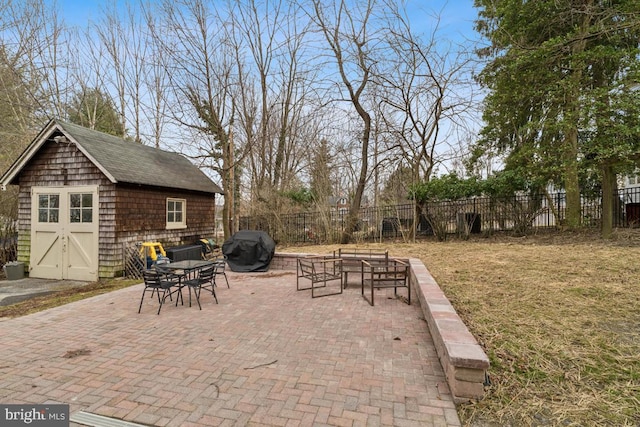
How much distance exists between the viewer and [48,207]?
8695 millimetres

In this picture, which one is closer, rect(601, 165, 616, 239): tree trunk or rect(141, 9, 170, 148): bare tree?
rect(601, 165, 616, 239): tree trunk

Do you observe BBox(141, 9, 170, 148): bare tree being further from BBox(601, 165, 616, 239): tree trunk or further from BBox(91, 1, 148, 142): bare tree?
BBox(601, 165, 616, 239): tree trunk

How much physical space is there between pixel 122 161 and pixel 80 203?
5.25ft

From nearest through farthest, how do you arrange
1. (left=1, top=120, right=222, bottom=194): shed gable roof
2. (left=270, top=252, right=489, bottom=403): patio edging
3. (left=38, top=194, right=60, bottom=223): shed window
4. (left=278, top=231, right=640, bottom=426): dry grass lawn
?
(left=278, top=231, right=640, bottom=426): dry grass lawn → (left=270, top=252, right=489, bottom=403): patio edging → (left=1, top=120, right=222, bottom=194): shed gable roof → (left=38, top=194, right=60, bottom=223): shed window

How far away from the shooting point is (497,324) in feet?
11.5

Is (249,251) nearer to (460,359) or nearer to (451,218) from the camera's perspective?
(460,359)

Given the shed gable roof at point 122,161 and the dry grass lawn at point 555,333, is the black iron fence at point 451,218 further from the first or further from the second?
the dry grass lawn at point 555,333

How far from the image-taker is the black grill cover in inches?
319

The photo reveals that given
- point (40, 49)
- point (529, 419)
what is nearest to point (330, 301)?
point (529, 419)

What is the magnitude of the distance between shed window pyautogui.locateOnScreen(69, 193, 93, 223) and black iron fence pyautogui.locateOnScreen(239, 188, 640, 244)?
612 centimetres

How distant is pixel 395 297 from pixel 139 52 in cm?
1700

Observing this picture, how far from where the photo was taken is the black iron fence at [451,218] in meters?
10.9

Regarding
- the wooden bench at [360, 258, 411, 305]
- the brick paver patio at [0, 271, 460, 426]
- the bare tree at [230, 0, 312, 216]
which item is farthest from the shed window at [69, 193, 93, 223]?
the wooden bench at [360, 258, 411, 305]

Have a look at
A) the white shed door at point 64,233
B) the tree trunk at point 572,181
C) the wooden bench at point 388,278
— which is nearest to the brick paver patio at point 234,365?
the wooden bench at point 388,278
